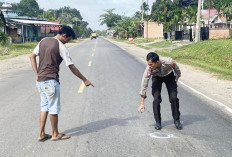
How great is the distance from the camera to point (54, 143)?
4.78 m

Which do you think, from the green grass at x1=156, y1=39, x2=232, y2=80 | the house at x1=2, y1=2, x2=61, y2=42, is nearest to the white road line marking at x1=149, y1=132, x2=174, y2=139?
the green grass at x1=156, y1=39, x2=232, y2=80

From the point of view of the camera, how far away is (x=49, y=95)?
463 centimetres

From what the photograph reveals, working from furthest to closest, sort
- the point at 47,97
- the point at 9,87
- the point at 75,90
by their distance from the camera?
the point at 9,87 → the point at 75,90 → the point at 47,97

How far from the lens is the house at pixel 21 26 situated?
43.7m

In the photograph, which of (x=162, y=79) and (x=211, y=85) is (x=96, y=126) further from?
(x=211, y=85)

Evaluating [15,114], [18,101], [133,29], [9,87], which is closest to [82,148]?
[15,114]

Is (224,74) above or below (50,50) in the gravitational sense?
below

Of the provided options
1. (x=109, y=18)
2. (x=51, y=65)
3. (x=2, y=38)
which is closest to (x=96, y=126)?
(x=51, y=65)

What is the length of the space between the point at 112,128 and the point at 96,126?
33 centimetres

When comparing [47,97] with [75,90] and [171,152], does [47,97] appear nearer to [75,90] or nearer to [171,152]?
[171,152]

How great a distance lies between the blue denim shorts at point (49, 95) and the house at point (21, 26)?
117 feet

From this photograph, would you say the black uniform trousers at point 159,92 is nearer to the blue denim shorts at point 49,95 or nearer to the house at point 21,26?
the blue denim shorts at point 49,95

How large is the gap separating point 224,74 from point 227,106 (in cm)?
598

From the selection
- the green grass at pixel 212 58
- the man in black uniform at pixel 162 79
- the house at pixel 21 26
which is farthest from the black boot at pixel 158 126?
the house at pixel 21 26
